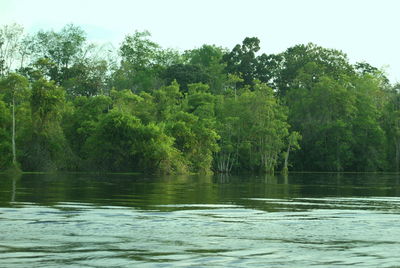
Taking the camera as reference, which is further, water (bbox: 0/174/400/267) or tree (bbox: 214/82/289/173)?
tree (bbox: 214/82/289/173)

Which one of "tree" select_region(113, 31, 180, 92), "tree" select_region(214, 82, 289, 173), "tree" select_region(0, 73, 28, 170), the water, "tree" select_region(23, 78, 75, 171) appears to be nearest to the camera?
the water

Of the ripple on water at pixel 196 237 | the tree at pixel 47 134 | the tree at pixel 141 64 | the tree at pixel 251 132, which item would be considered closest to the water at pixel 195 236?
the ripple on water at pixel 196 237

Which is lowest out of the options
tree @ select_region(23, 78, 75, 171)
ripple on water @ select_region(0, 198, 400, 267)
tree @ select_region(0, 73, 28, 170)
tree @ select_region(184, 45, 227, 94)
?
ripple on water @ select_region(0, 198, 400, 267)

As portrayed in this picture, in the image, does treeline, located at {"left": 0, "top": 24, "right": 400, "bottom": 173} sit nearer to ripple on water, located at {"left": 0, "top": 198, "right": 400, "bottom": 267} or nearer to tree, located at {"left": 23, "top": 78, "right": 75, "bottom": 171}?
tree, located at {"left": 23, "top": 78, "right": 75, "bottom": 171}

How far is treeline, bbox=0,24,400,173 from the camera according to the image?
63.2 metres

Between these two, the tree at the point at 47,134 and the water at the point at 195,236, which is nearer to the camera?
the water at the point at 195,236

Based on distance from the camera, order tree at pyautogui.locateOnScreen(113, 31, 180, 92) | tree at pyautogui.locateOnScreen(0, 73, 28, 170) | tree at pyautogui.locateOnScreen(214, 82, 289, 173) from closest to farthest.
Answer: tree at pyautogui.locateOnScreen(0, 73, 28, 170) → tree at pyautogui.locateOnScreen(214, 82, 289, 173) → tree at pyautogui.locateOnScreen(113, 31, 180, 92)

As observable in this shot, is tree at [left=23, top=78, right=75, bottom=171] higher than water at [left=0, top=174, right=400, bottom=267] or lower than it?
higher

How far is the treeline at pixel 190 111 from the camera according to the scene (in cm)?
6319

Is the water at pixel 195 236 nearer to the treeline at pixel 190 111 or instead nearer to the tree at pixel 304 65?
the treeline at pixel 190 111

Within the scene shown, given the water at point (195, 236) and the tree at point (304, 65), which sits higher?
the tree at point (304, 65)

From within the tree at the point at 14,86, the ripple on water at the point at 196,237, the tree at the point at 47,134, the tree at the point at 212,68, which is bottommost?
the ripple on water at the point at 196,237

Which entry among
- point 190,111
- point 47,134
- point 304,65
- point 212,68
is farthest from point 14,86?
point 304,65

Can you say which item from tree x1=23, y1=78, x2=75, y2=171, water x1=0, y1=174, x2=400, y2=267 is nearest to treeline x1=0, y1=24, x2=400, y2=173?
tree x1=23, y1=78, x2=75, y2=171
